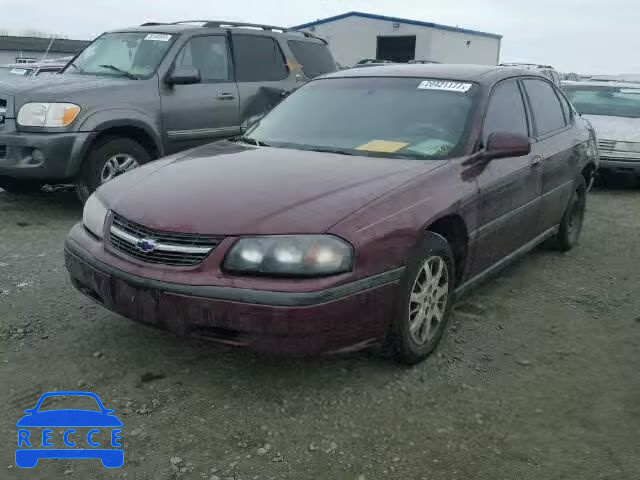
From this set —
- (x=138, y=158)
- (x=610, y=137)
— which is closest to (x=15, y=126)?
(x=138, y=158)

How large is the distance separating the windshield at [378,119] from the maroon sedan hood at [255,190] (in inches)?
8.0

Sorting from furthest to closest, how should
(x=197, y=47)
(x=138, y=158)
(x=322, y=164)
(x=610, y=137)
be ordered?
1. (x=610, y=137)
2. (x=197, y=47)
3. (x=138, y=158)
4. (x=322, y=164)

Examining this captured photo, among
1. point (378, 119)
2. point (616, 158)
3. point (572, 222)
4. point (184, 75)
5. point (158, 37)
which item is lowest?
point (572, 222)

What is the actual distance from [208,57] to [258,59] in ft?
2.32

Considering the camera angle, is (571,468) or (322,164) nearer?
(571,468)

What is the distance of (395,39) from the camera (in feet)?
93.1

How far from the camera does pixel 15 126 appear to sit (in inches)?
227

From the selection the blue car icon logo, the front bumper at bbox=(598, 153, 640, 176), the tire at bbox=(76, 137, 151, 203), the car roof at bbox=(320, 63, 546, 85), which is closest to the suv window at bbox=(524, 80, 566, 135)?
the car roof at bbox=(320, 63, 546, 85)

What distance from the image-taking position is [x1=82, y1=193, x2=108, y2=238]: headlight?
325 cm

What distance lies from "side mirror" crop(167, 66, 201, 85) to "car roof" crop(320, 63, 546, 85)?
7.14ft

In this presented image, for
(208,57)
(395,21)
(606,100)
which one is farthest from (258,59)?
(395,21)

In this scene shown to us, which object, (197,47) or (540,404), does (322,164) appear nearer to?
(540,404)

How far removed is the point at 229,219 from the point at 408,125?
5.02 ft

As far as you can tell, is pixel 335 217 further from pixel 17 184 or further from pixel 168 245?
pixel 17 184
